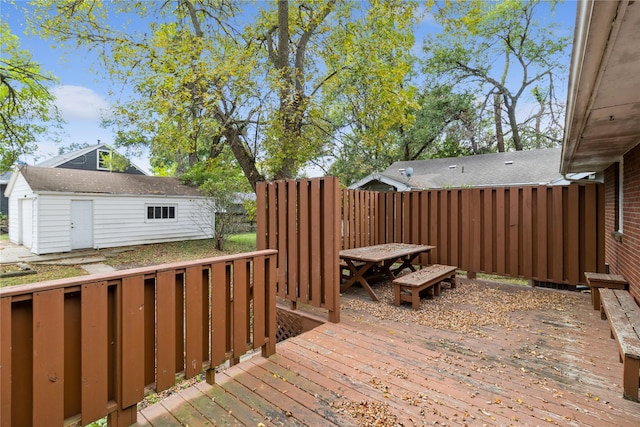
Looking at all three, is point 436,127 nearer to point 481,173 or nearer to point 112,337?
point 481,173

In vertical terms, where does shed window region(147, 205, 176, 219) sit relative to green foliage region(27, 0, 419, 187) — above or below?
below

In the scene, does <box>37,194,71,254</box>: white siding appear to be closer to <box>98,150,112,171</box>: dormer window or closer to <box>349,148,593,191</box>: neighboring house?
<box>98,150,112,171</box>: dormer window

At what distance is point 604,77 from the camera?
1.75 m

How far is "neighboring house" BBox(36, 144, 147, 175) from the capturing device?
1797cm

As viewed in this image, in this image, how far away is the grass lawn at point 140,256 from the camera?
24.1 ft

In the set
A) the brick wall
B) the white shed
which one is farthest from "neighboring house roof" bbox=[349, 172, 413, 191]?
the brick wall

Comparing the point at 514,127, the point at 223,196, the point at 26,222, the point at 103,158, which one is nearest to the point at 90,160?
the point at 103,158

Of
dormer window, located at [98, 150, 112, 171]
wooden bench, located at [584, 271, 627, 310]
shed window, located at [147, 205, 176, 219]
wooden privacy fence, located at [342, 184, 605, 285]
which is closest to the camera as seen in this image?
wooden bench, located at [584, 271, 627, 310]

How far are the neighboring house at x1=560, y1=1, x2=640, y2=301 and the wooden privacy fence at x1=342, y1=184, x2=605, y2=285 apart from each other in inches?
15.8

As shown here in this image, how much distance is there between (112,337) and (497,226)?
6.47 meters

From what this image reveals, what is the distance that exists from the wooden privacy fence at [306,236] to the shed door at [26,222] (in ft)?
37.1

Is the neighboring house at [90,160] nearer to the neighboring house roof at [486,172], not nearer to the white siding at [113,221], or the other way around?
the white siding at [113,221]

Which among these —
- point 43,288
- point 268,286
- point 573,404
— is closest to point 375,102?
point 268,286

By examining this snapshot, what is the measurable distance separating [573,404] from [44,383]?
3476 millimetres
